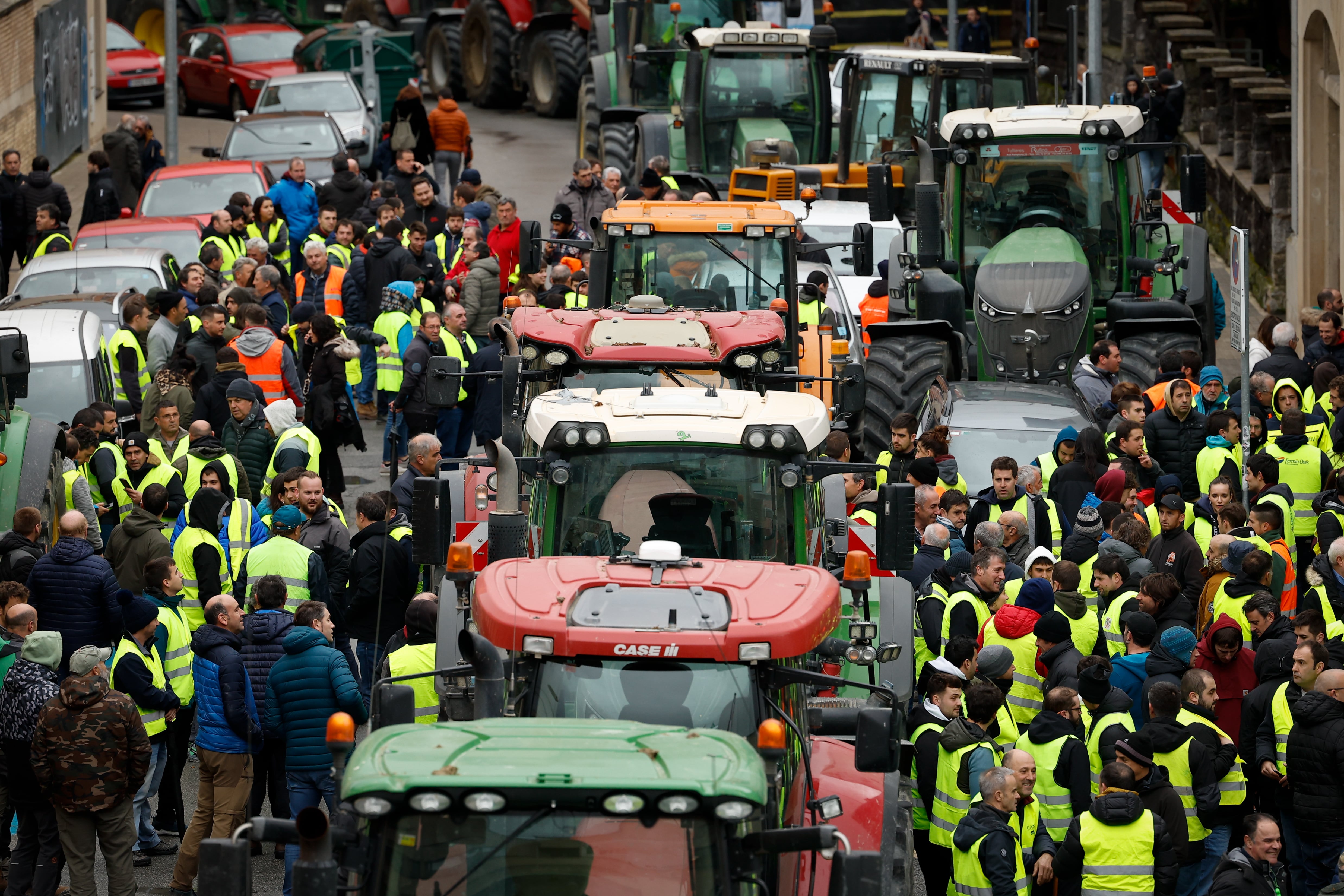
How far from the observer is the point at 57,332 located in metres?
15.8

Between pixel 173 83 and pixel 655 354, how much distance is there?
1833 centimetres

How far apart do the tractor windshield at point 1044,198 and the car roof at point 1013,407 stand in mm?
1744

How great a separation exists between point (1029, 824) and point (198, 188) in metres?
16.8

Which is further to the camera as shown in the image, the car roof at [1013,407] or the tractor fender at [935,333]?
the tractor fender at [935,333]

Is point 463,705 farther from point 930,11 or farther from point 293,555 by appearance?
point 930,11

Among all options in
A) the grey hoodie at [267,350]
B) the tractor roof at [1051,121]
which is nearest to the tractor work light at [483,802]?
the grey hoodie at [267,350]

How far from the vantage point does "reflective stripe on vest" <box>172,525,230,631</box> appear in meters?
12.2

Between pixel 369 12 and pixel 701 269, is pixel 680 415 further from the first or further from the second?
pixel 369 12

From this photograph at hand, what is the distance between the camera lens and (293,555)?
1171 centimetres

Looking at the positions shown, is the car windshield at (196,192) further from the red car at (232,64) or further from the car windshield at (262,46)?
the car windshield at (262,46)

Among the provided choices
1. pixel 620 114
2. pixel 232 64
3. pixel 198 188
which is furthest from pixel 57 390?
pixel 232 64

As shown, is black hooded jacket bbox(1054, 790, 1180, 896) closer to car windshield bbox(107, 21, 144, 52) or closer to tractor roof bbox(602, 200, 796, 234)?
tractor roof bbox(602, 200, 796, 234)

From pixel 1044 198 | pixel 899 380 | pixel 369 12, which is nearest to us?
pixel 899 380

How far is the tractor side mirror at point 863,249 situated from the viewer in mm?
17328
